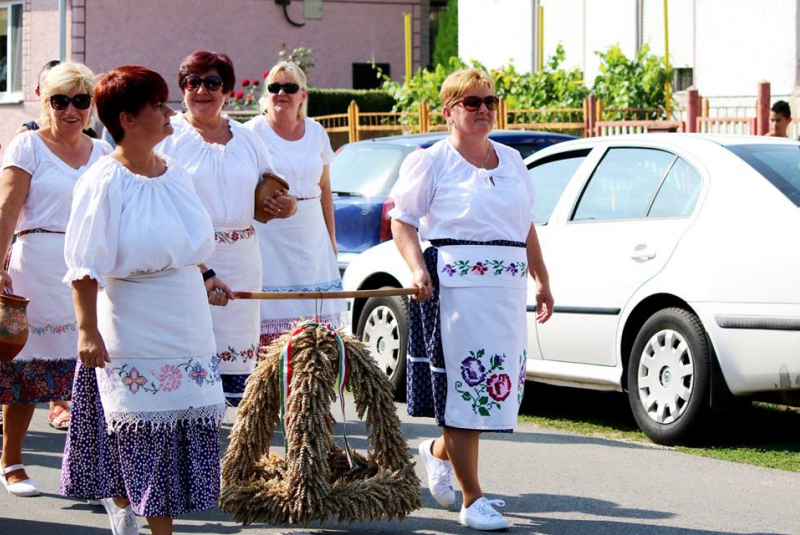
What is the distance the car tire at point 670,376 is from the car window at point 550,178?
1.27 meters

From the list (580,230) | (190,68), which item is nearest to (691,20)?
(580,230)

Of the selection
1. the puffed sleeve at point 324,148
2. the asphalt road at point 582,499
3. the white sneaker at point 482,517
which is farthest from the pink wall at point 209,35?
the white sneaker at point 482,517

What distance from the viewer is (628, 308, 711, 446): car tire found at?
24.2 ft

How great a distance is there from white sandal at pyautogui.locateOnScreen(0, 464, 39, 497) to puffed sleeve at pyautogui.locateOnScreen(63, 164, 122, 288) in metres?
2.05

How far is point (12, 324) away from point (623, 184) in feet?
12.3

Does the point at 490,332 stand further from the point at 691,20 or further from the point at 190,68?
the point at 691,20

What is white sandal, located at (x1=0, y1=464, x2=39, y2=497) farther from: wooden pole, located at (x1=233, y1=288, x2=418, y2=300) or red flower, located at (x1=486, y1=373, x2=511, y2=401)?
red flower, located at (x1=486, y1=373, x2=511, y2=401)

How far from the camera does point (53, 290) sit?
270 inches

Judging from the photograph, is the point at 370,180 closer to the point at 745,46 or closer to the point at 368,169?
Result: the point at 368,169

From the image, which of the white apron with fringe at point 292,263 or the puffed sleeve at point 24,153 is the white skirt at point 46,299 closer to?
the puffed sleeve at point 24,153

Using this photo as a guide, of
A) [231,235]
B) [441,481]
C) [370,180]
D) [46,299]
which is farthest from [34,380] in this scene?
[370,180]

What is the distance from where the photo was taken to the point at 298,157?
24.8 ft

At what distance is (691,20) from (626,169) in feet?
53.6

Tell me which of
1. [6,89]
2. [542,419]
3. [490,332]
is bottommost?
[542,419]
